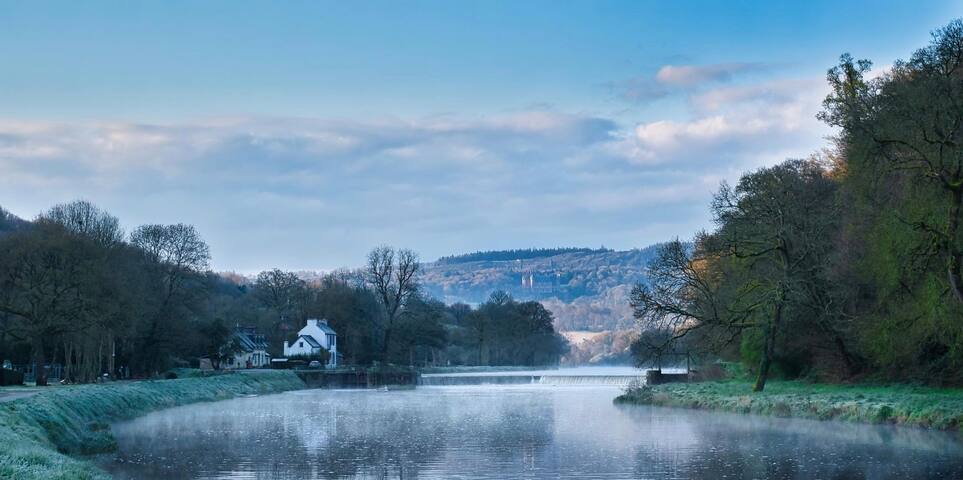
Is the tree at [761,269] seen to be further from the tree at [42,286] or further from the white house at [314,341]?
the white house at [314,341]

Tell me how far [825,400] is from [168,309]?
48897 millimetres

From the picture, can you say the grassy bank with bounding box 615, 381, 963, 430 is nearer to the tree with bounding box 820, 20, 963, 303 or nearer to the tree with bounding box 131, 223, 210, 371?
the tree with bounding box 820, 20, 963, 303

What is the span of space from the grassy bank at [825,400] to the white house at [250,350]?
2204 inches

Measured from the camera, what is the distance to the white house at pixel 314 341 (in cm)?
10312

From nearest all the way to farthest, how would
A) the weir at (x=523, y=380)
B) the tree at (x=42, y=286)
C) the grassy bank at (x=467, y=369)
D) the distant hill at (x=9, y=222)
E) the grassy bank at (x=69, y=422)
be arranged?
the grassy bank at (x=69, y=422), the tree at (x=42, y=286), the weir at (x=523, y=380), the distant hill at (x=9, y=222), the grassy bank at (x=467, y=369)

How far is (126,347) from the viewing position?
68.7 metres

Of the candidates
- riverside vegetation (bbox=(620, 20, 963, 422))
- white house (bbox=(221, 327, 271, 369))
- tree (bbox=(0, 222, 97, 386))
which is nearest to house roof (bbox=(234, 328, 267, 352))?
white house (bbox=(221, 327, 271, 369))

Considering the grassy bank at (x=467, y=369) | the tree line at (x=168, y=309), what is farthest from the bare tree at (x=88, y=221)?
the grassy bank at (x=467, y=369)

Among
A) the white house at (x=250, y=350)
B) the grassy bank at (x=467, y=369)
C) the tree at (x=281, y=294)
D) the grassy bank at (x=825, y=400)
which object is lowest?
the grassy bank at (x=825, y=400)

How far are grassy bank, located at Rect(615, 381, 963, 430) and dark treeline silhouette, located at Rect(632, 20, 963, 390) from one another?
1.47 meters

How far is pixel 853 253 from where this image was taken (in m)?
39.3

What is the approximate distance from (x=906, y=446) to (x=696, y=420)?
40.3 ft

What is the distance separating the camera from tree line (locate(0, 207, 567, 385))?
53.1 m

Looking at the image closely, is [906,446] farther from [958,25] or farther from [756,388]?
[756,388]
